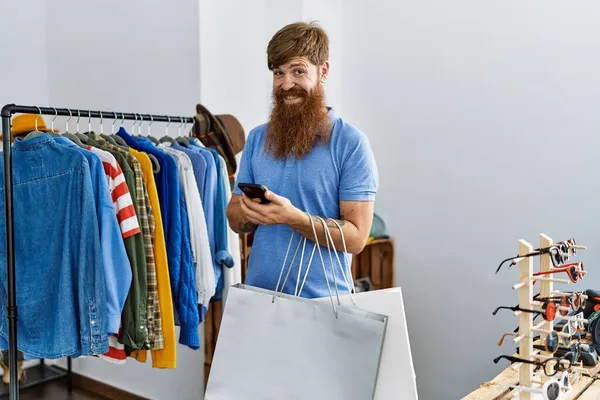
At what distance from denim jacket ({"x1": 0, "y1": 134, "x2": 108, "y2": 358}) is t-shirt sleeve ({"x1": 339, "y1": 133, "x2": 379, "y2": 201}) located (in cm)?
81

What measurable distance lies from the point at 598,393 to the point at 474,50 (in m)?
1.70

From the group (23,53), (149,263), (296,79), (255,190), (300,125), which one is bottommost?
(149,263)

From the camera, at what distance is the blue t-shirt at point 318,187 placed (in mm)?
1419

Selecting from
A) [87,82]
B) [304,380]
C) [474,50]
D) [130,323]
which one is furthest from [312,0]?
[304,380]

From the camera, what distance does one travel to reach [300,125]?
1456mm

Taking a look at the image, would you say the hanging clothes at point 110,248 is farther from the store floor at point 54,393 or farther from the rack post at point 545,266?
the store floor at point 54,393

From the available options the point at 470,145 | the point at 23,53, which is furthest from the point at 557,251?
the point at 23,53

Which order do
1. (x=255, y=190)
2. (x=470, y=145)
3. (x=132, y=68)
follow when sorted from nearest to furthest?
(x=255, y=190)
(x=470, y=145)
(x=132, y=68)

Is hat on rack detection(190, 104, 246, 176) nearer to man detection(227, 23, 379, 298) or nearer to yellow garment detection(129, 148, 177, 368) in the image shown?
yellow garment detection(129, 148, 177, 368)

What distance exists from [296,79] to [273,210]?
360mm

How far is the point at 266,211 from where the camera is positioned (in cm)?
127

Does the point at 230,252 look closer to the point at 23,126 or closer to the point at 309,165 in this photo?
the point at 23,126

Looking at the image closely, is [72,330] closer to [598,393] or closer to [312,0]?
[598,393]

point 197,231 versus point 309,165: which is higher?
point 309,165
